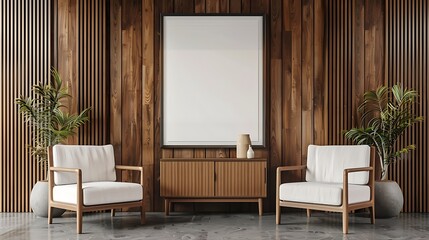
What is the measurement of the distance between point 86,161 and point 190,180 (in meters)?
1.15

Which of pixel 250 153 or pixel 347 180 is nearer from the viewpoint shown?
pixel 347 180

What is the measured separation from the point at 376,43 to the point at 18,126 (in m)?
4.33

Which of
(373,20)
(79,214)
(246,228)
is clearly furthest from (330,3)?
(79,214)

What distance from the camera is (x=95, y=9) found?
6746mm

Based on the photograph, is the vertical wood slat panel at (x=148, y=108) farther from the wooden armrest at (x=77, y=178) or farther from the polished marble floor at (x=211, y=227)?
the wooden armrest at (x=77, y=178)

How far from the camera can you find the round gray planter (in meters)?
6.13

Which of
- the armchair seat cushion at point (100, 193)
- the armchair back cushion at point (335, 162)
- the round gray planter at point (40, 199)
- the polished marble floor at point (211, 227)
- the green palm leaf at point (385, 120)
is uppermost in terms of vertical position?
the green palm leaf at point (385, 120)

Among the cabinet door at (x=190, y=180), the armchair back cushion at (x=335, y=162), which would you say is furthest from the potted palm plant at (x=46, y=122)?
the armchair back cushion at (x=335, y=162)

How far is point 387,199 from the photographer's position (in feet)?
20.1

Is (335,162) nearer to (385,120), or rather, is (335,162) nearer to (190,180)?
(385,120)

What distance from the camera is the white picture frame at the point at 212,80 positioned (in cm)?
671

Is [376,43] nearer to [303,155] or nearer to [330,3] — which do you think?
[330,3]

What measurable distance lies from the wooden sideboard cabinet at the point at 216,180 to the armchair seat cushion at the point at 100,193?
0.61m

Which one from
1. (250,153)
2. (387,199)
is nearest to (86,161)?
(250,153)
